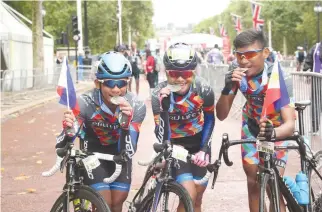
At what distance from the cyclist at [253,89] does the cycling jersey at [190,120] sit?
0.17m

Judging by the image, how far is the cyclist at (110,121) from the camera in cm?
484

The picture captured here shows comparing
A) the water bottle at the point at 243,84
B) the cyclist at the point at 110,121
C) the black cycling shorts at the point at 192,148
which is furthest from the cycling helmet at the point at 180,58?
the black cycling shorts at the point at 192,148

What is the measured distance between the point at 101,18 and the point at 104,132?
211ft

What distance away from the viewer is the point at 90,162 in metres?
4.66

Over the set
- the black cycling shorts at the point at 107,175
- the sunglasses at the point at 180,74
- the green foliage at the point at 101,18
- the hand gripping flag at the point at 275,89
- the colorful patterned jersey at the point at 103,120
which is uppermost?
the green foliage at the point at 101,18

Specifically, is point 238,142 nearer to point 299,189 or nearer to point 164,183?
point 164,183

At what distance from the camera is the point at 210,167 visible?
4.57 meters

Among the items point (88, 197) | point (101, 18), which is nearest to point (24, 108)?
point (88, 197)

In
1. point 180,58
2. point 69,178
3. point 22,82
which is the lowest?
point 69,178

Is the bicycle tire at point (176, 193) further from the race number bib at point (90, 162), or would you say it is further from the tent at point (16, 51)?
the tent at point (16, 51)

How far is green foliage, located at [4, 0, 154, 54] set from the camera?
63750 mm

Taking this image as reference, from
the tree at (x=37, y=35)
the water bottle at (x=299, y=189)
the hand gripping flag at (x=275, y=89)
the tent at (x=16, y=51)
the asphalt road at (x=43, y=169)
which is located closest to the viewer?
the hand gripping flag at (x=275, y=89)

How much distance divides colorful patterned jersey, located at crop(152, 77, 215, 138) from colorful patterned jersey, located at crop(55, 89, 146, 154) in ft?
0.61

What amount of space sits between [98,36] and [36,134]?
57.3 m
